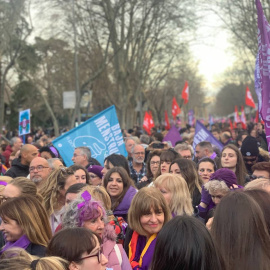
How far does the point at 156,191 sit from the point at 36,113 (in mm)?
55701

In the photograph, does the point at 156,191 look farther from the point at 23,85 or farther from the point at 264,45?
the point at 23,85

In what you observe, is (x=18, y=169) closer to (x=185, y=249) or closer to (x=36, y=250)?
(x=36, y=250)

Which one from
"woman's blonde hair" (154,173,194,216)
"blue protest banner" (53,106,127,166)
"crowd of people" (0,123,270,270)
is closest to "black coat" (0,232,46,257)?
"crowd of people" (0,123,270,270)

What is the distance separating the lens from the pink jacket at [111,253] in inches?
164

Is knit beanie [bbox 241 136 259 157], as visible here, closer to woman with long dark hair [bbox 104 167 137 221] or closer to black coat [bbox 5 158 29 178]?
woman with long dark hair [bbox 104 167 137 221]

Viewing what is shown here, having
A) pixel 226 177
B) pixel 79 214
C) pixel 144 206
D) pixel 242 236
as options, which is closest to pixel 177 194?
pixel 226 177

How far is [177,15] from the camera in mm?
27766

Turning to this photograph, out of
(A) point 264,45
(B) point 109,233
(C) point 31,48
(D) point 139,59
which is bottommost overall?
(B) point 109,233

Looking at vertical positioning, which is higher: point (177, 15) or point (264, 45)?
point (177, 15)

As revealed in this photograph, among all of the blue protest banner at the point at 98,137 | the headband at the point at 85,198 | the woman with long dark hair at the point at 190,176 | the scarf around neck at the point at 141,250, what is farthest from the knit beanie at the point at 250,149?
the headband at the point at 85,198

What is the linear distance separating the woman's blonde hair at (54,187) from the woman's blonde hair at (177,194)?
43.4 inches

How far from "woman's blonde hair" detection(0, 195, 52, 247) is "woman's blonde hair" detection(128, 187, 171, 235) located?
0.74 meters

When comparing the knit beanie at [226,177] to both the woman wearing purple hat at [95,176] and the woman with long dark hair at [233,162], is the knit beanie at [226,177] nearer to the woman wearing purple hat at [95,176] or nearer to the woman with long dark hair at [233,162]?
the woman with long dark hair at [233,162]

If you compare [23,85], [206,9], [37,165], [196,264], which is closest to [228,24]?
[206,9]
